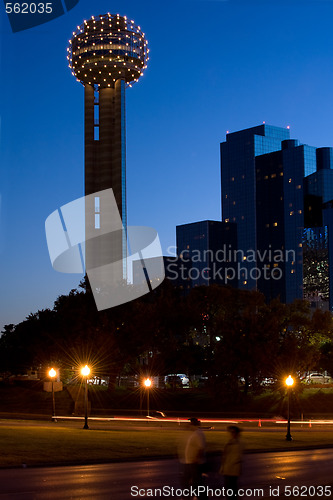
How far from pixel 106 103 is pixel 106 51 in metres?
14.2

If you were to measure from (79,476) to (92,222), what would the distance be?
16439cm

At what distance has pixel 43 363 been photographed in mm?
97375

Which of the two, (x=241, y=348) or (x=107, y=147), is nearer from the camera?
(x=241, y=348)

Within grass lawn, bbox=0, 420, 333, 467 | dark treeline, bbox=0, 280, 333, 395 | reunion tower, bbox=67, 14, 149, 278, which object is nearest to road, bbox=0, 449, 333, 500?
grass lawn, bbox=0, 420, 333, 467

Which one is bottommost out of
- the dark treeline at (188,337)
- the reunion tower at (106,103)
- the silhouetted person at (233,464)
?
the silhouetted person at (233,464)

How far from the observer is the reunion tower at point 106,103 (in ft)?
604

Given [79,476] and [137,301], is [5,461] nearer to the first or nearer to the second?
[79,476]

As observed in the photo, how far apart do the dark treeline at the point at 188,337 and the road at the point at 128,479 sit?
53116 mm

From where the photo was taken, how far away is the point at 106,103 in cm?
18875

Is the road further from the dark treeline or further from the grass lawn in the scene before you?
the dark treeline

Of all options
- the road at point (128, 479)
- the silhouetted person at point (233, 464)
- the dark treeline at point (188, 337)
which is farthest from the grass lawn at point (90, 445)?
the dark treeline at point (188, 337)

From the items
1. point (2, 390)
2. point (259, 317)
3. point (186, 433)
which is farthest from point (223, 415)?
point (186, 433)

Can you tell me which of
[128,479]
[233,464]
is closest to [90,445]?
[128,479]

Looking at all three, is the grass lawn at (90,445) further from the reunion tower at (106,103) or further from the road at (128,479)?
the reunion tower at (106,103)
